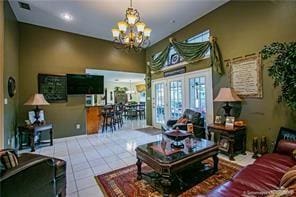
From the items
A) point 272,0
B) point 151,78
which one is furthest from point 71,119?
point 272,0

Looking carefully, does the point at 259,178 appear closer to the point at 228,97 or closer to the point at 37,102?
the point at 228,97

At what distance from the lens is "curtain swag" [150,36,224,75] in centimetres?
440

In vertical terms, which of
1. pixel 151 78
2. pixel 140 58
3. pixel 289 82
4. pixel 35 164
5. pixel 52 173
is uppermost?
pixel 140 58

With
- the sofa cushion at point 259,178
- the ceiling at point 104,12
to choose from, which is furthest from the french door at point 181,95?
the sofa cushion at point 259,178

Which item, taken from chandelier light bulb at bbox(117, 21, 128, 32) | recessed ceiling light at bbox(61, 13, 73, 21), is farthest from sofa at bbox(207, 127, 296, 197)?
recessed ceiling light at bbox(61, 13, 73, 21)

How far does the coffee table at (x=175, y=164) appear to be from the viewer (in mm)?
2146

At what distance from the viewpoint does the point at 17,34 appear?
15.6 ft

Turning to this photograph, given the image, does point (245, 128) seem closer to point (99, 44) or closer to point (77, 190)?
point (77, 190)

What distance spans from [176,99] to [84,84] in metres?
3.32

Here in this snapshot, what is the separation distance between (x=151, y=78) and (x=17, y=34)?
475cm

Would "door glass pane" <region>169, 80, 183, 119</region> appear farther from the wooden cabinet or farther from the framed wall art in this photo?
the wooden cabinet

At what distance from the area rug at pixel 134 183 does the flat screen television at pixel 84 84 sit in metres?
3.73

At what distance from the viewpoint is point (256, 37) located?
368 cm

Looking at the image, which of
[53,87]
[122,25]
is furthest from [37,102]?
[122,25]
